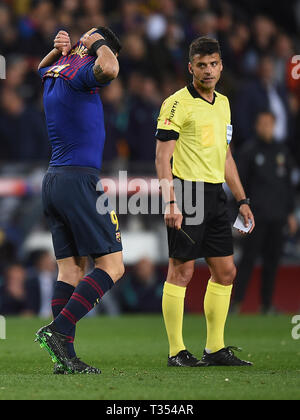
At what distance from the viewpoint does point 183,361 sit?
6328mm

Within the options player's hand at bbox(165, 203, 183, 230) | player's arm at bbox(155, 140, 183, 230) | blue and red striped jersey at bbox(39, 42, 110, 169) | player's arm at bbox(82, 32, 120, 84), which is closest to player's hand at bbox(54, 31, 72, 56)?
blue and red striped jersey at bbox(39, 42, 110, 169)

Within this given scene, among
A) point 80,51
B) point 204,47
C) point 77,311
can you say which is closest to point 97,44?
point 80,51

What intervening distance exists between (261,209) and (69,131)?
5761 millimetres

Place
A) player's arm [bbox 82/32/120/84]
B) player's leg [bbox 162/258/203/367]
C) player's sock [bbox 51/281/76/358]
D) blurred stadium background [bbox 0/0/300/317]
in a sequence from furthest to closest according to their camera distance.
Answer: blurred stadium background [bbox 0/0/300/317]
player's leg [bbox 162/258/203/367]
player's sock [bbox 51/281/76/358]
player's arm [bbox 82/32/120/84]

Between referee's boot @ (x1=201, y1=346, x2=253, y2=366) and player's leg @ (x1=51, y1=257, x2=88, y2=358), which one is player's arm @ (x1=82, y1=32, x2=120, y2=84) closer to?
player's leg @ (x1=51, y1=257, x2=88, y2=358)

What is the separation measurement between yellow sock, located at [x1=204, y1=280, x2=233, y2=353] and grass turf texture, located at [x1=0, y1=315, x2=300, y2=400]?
0.29m

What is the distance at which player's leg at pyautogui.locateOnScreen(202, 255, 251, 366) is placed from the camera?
6406 millimetres

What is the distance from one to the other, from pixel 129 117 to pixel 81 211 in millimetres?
7180

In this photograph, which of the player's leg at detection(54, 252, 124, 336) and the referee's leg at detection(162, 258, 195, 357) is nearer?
the player's leg at detection(54, 252, 124, 336)

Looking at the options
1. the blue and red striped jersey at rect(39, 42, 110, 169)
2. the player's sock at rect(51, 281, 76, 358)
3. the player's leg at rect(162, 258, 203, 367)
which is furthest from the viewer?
the player's leg at rect(162, 258, 203, 367)

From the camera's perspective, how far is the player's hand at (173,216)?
242 inches

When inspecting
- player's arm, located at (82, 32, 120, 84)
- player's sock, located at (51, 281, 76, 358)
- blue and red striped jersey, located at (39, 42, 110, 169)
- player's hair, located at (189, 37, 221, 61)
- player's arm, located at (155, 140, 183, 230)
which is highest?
player's hair, located at (189, 37, 221, 61)

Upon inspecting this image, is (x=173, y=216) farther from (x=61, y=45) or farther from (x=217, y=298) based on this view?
(x=61, y=45)

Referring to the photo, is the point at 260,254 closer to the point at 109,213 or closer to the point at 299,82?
the point at 299,82
